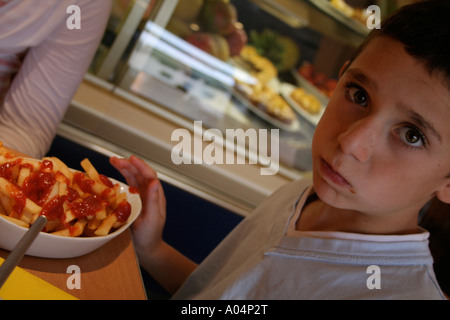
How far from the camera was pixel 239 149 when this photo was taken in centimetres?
209

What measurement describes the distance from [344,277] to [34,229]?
0.66 meters

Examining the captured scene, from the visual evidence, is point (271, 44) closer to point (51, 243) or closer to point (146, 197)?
point (146, 197)

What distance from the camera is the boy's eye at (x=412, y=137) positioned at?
871 mm

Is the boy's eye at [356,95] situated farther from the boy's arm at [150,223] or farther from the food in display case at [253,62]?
the food in display case at [253,62]

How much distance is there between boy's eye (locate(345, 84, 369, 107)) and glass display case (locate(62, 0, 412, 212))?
1091 mm

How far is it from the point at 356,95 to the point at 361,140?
0.17 m

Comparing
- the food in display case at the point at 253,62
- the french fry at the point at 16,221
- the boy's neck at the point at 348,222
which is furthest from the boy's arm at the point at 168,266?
the food in display case at the point at 253,62

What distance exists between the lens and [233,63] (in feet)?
7.15

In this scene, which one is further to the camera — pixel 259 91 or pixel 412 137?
pixel 259 91

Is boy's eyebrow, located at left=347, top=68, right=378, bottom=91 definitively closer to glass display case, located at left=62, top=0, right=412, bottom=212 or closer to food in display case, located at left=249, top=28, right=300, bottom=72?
glass display case, located at left=62, top=0, right=412, bottom=212

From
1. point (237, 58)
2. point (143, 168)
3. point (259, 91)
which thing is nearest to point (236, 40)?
point (237, 58)

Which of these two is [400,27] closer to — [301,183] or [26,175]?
[301,183]

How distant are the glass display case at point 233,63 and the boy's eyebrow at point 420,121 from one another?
1255 mm

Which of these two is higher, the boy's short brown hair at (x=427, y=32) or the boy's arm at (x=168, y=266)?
the boy's short brown hair at (x=427, y=32)
